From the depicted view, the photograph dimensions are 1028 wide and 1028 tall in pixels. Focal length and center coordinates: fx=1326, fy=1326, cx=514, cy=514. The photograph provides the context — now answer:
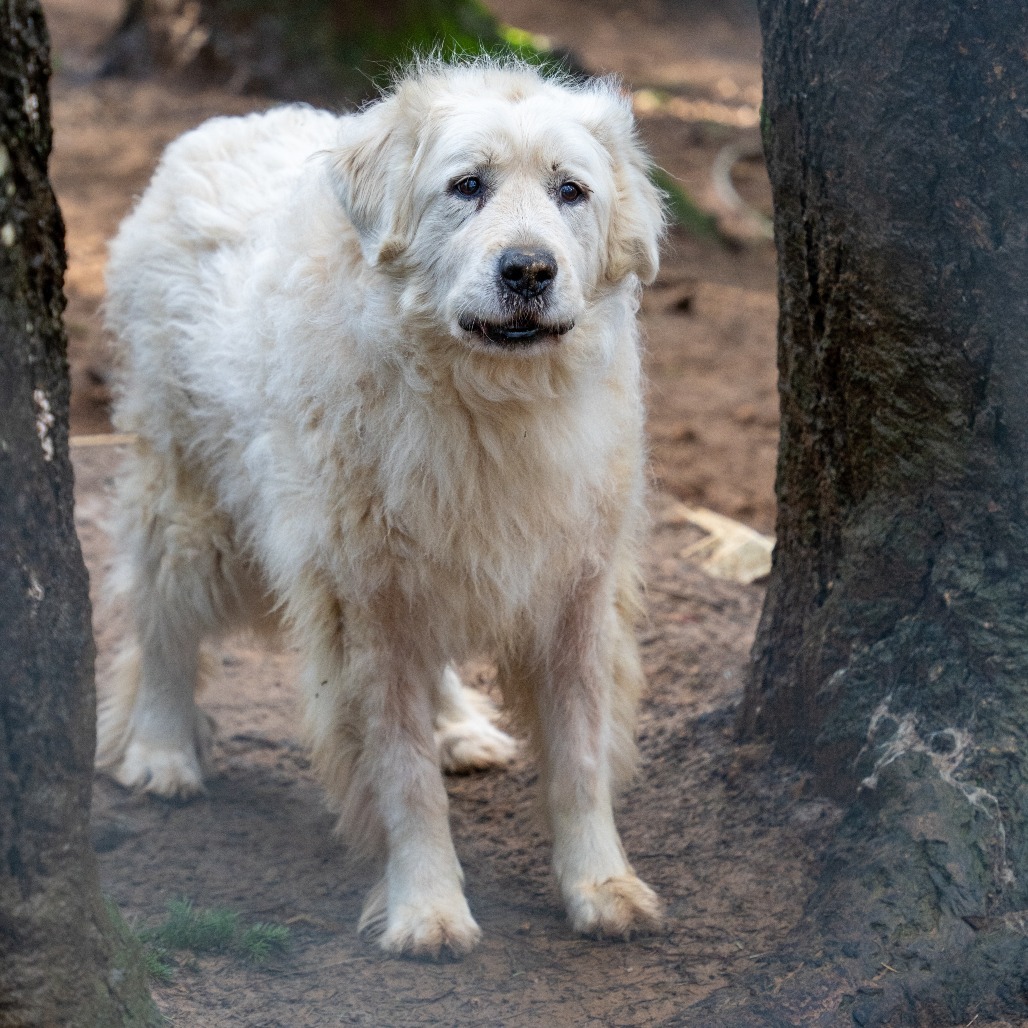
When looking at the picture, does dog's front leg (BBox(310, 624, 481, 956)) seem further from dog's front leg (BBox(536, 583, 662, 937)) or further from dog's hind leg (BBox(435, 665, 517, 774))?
dog's hind leg (BBox(435, 665, 517, 774))

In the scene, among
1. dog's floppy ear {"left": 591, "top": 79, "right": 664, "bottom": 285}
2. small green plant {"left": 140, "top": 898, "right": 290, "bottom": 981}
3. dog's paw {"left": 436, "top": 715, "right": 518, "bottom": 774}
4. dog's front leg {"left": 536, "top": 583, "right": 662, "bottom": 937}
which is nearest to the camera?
small green plant {"left": 140, "top": 898, "right": 290, "bottom": 981}

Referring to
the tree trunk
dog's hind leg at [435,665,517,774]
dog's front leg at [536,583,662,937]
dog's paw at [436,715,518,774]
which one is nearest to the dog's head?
dog's front leg at [536,583,662,937]

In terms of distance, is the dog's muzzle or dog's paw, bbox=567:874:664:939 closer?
the dog's muzzle

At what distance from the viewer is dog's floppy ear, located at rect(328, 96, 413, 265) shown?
11.6ft

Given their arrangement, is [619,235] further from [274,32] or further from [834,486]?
[274,32]

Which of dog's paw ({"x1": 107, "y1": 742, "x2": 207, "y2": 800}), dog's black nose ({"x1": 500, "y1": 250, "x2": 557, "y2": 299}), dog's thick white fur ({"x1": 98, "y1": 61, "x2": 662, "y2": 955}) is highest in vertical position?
dog's black nose ({"x1": 500, "y1": 250, "x2": 557, "y2": 299})

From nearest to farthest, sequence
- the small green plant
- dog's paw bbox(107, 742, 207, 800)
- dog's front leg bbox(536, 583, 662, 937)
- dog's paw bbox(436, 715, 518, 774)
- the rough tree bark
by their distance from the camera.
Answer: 1. the rough tree bark
2. the small green plant
3. dog's front leg bbox(536, 583, 662, 937)
4. dog's paw bbox(107, 742, 207, 800)
5. dog's paw bbox(436, 715, 518, 774)

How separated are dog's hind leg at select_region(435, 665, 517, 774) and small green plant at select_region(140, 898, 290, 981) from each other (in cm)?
129

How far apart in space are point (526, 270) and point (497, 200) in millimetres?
280

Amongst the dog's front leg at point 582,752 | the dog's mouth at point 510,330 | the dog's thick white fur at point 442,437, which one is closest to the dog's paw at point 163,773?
the dog's thick white fur at point 442,437

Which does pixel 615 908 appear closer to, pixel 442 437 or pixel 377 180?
pixel 442 437

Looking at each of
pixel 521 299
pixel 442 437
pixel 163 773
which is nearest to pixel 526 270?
pixel 521 299

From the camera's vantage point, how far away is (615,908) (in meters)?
3.71


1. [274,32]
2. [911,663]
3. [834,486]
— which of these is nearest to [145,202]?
[834,486]
